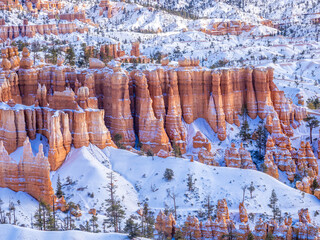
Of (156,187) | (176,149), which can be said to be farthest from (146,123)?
(156,187)

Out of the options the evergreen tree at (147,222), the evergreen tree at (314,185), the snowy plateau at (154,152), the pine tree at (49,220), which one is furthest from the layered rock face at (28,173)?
the evergreen tree at (314,185)

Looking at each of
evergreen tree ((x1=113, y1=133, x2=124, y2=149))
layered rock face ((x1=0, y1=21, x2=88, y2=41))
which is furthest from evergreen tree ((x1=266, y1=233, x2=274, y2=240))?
layered rock face ((x1=0, y1=21, x2=88, y2=41))

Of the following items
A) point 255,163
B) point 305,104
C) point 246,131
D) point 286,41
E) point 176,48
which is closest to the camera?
point 255,163

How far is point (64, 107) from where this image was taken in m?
59.4

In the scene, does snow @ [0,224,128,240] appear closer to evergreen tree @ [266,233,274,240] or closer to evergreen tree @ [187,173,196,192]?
evergreen tree @ [266,233,274,240]

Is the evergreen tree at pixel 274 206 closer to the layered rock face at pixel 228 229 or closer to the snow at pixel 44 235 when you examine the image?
the layered rock face at pixel 228 229

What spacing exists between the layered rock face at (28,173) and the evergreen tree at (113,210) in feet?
16.7

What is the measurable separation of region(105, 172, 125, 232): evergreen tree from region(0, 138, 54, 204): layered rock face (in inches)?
200

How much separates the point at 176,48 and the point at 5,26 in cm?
4560

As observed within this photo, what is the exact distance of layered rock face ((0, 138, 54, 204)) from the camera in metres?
50.4

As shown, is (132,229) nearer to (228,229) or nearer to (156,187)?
(228,229)

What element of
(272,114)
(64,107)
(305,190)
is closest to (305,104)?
(272,114)

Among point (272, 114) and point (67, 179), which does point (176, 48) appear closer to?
point (272, 114)

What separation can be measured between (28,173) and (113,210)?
8.98 meters
